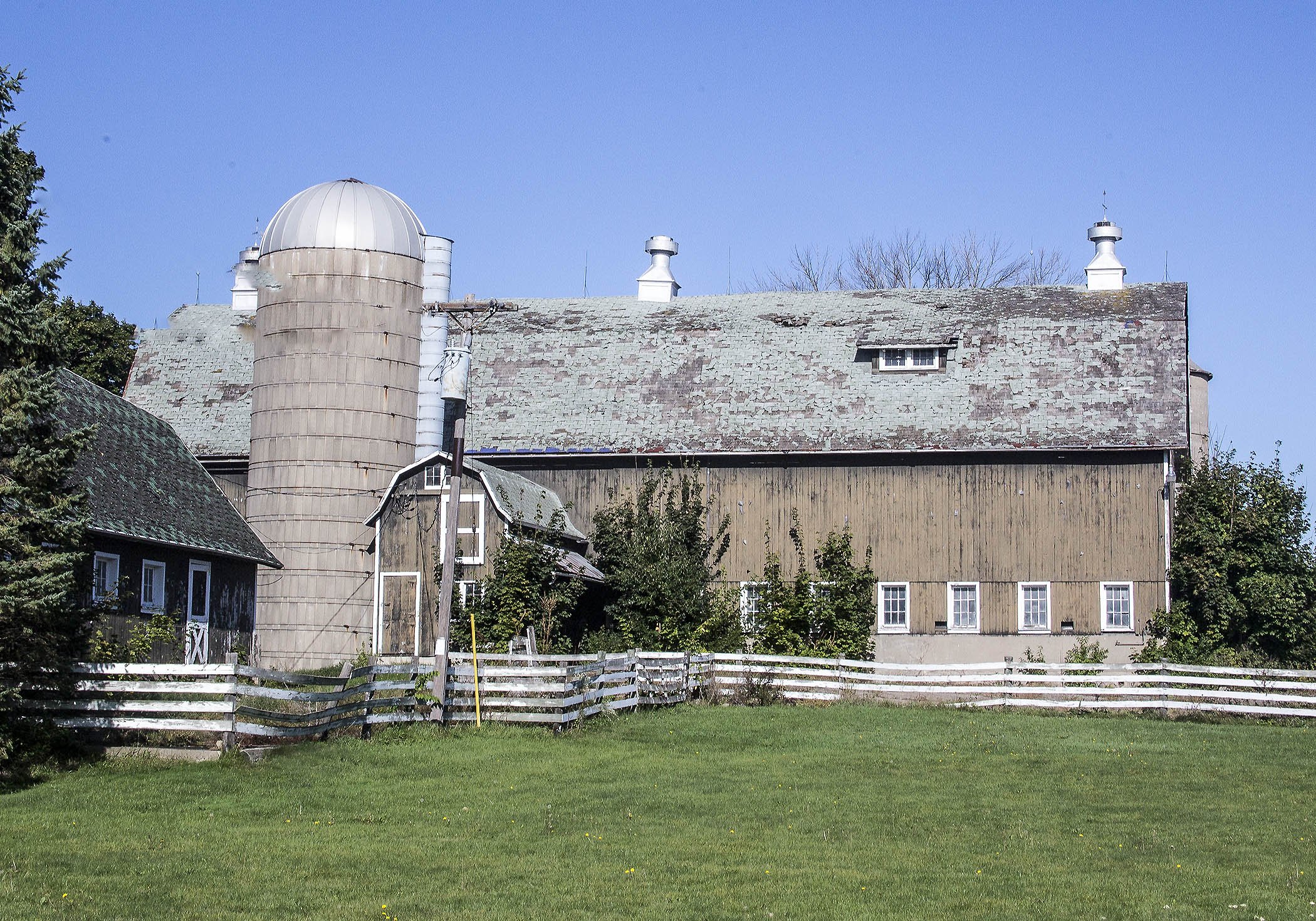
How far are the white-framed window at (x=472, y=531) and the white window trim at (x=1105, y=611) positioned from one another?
13534 millimetres

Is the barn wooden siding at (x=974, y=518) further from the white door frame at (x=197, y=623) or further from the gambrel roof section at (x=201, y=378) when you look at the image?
the gambrel roof section at (x=201, y=378)

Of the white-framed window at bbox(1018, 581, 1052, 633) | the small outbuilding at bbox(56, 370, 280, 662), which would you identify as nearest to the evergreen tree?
the small outbuilding at bbox(56, 370, 280, 662)

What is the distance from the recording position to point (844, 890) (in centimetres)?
1166

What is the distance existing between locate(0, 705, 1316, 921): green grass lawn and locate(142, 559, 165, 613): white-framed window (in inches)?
307

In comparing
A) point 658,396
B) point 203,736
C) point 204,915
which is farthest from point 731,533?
point 204,915

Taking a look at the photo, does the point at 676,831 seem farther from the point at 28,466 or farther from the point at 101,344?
the point at 101,344

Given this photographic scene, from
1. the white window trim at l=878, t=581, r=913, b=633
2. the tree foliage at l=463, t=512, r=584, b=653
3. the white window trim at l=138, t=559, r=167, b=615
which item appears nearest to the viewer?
the white window trim at l=138, t=559, r=167, b=615

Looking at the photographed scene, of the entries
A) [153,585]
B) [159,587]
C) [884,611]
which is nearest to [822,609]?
[884,611]

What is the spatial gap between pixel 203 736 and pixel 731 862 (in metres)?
8.34

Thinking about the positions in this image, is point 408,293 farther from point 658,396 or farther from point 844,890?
point 844,890

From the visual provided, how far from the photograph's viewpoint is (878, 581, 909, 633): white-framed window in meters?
33.9

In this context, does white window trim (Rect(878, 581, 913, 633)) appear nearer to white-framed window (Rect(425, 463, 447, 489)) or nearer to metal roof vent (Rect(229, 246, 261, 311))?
white-framed window (Rect(425, 463, 447, 489))

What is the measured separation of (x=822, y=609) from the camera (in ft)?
102

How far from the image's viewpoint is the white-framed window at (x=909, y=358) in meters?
36.1
